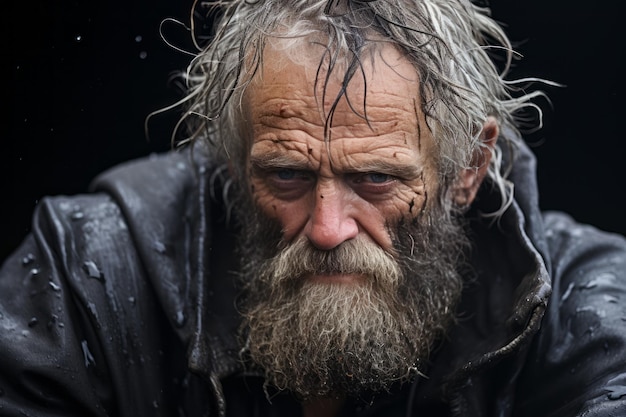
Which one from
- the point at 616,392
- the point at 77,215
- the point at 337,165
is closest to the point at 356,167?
the point at 337,165

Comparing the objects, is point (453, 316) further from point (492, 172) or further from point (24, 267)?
point (24, 267)

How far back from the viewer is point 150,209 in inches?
124

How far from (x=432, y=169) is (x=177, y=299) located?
0.91m

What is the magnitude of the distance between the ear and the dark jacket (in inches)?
4.1

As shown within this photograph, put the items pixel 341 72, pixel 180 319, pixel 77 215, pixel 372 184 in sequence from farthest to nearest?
1. pixel 77 215
2. pixel 180 319
3. pixel 372 184
4. pixel 341 72

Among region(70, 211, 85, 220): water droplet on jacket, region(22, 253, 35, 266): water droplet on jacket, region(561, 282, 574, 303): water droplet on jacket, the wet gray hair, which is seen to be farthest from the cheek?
region(561, 282, 574, 303): water droplet on jacket

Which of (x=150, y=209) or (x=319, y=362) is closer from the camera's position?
(x=319, y=362)

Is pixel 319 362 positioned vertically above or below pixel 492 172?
below

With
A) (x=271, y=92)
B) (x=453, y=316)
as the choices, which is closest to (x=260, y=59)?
(x=271, y=92)

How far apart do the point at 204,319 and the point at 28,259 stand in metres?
0.64

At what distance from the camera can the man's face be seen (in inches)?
101

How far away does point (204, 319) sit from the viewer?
2.88 m

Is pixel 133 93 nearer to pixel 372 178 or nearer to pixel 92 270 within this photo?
pixel 92 270

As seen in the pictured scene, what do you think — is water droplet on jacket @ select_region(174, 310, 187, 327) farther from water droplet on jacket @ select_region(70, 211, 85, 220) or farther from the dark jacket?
water droplet on jacket @ select_region(70, 211, 85, 220)
